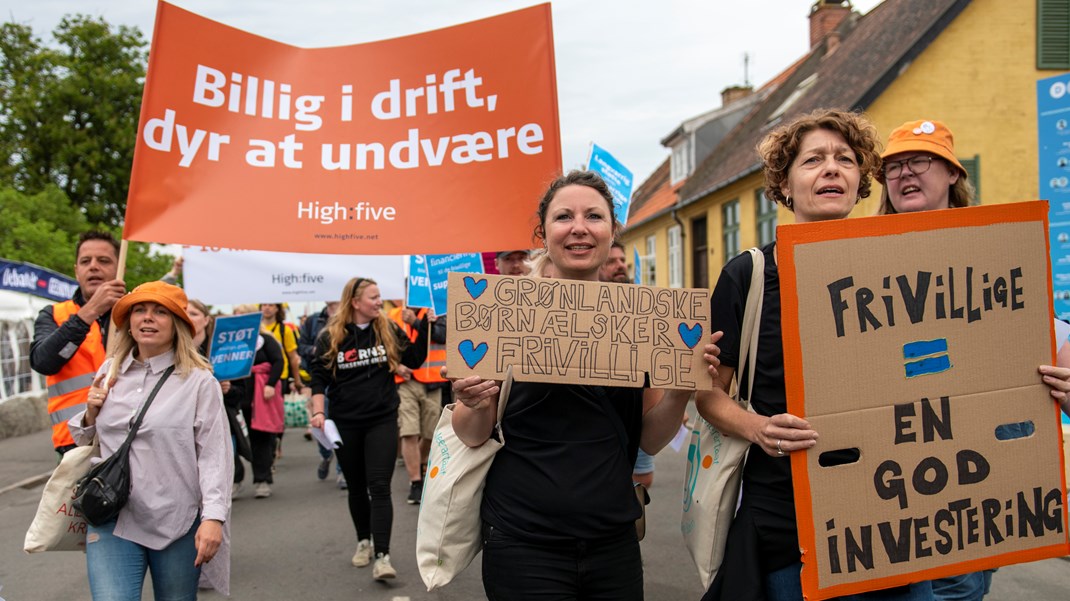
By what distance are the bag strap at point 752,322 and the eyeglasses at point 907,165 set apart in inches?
36.7

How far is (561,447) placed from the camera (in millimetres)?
2309

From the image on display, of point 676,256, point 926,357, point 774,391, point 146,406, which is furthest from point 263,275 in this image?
point 676,256

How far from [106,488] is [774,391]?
2.41 meters

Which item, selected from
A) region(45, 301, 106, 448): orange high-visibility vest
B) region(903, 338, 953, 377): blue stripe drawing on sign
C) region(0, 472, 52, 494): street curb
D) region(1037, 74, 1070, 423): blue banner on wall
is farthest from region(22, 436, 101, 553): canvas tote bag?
region(1037, 74, 1070, 423): blue banner on wall

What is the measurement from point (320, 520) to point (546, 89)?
4544mm

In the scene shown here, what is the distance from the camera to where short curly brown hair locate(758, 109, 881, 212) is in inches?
90.7

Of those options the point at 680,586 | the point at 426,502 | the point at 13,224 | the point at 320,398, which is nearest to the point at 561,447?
the point at 426,502

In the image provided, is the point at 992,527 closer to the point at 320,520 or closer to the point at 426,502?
the point at 426,502

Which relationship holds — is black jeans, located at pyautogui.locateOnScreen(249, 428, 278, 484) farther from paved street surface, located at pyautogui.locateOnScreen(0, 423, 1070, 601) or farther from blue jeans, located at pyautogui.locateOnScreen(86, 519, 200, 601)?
blue jeans, located at pyautogui.locateOnScreen(86, 519, 200, 601)

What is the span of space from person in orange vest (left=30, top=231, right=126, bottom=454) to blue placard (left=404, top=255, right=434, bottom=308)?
2487 mm

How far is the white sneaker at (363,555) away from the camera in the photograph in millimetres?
5289

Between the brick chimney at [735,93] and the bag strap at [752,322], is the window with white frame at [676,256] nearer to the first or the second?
the brick chimney at [735,93]

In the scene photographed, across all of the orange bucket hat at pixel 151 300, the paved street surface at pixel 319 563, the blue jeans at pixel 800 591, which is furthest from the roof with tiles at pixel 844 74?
the blue jeans at pixel 800 591

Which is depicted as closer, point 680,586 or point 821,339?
point 821,339
